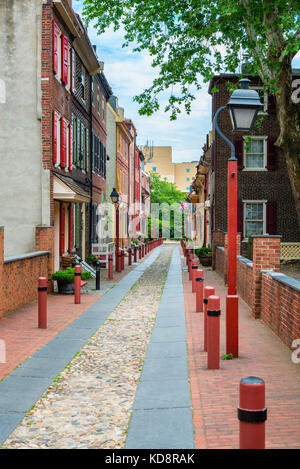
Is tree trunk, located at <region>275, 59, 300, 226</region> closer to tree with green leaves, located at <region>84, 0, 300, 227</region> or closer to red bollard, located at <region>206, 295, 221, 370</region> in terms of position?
tree with green leaves, located at <region>84, 0, 300, 227</region>

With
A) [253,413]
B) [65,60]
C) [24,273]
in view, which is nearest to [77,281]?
[24,273]

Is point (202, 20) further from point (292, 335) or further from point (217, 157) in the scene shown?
point (292, 335)

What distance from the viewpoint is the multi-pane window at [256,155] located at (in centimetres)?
Result: 2730

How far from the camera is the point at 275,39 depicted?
14500mm

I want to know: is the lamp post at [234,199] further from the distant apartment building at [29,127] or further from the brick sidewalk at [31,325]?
the distant apartment building at [29,127]

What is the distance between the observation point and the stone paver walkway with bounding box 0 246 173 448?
190 inches

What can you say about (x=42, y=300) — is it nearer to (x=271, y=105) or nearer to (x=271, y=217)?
(x=271, y=217)

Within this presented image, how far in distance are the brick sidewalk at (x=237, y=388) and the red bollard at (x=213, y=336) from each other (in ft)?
0.37

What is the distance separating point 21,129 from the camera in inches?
614

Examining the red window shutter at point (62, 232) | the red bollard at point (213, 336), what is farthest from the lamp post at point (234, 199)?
the red window shutter at point (62, 232)

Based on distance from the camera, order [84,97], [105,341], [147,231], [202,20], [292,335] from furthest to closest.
Result: [147,231], [84,97], [202,20], [105,341], [292,335]

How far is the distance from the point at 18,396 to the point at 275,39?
12.1m

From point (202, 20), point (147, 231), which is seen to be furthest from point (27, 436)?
point (147, 231)

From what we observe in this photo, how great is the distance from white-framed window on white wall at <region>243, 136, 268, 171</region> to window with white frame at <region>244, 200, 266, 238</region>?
1804mm
